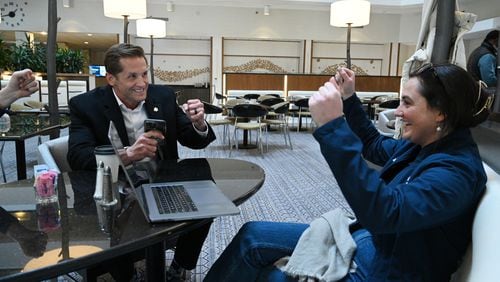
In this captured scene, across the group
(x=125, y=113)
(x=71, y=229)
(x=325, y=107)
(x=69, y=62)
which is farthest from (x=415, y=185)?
(x=69, y=62)

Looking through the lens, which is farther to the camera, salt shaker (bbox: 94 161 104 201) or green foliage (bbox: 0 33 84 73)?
green foliage (bbox: 0 33 84 73)

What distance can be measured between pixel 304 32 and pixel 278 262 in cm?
1143

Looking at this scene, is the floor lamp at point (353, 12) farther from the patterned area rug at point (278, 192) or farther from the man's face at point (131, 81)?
the man's face at point (131, 81)

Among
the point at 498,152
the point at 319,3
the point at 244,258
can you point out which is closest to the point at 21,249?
the point at 244,258

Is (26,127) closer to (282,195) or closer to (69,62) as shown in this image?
(282,195)

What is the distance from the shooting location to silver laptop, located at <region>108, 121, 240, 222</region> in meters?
1.09

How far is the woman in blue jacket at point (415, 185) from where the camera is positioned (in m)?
0.91

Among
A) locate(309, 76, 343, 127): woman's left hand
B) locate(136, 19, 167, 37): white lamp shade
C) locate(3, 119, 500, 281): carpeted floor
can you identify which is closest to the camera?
locate(309, 76, 343, 127): woman's left hand

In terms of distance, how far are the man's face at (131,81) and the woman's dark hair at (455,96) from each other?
4.42ft

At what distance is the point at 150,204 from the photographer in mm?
1166

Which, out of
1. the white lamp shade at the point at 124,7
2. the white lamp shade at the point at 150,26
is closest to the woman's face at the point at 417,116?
the white lamp shade at the point at 124,7

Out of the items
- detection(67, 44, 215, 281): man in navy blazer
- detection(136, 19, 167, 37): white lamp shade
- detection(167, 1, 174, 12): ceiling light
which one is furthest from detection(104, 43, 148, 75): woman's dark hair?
detection(167, 1, 174, 12): ceiling light

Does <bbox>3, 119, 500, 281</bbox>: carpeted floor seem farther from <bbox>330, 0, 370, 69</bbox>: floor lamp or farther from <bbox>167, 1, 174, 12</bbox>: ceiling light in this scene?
<bbox>167, 1, 174, 12</bbox>: ceiling light

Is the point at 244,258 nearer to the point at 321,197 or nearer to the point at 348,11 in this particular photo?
the point at 321,197
